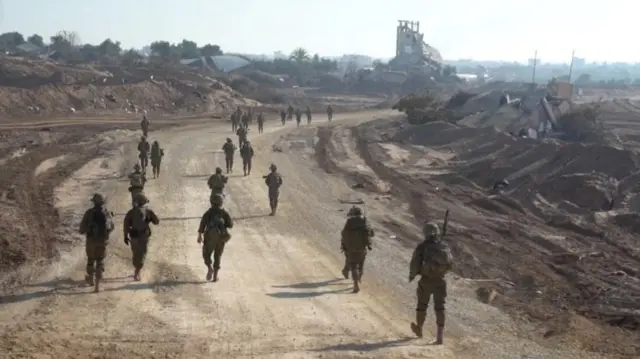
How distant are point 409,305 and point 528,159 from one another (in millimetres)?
22713

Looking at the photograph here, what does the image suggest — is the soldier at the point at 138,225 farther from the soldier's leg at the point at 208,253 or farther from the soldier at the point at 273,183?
the soldier at the point at 273,183

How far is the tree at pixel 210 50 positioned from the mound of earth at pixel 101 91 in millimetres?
59577

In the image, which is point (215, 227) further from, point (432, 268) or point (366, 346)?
point (432, 268)

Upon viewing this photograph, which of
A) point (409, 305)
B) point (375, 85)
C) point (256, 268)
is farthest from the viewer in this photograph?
point (375, 85)

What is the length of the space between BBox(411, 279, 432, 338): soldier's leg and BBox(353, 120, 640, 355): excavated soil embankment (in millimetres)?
2511

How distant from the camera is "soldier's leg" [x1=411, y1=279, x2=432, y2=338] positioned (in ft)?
36.9

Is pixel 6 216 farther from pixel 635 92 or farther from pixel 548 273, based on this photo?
pixel 635 92

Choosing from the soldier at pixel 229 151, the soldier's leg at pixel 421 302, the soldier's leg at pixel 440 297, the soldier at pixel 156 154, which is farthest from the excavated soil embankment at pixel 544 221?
the soldier at pixel 156 154

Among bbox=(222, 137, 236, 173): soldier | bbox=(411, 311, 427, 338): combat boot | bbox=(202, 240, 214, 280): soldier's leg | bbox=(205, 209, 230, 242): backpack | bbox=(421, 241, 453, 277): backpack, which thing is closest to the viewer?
bbox=(421, 241, 453, 277): backpack

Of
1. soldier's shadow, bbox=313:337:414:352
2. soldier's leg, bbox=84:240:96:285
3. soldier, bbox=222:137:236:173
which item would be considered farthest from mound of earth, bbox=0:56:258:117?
soldier's shadow, bbox=313:337:414:352

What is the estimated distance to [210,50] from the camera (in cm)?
14312

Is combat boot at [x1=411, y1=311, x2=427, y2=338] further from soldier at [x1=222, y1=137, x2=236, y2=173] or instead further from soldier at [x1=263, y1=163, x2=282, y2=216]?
soldier at [x1=222, y1=137, x2=236, y2=173]

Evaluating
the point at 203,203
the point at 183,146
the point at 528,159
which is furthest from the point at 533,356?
the point at 183,146

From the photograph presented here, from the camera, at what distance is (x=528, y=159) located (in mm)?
34906
